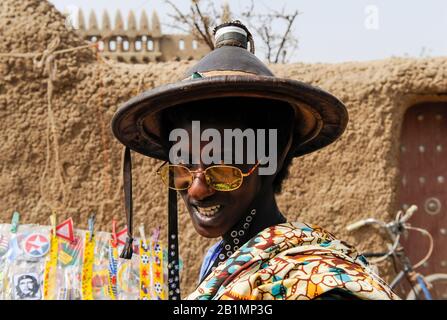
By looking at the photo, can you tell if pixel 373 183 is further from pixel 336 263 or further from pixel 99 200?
pixel 336 263

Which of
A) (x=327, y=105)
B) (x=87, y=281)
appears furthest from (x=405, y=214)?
(x=327, y=105)

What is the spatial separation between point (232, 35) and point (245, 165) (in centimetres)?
45

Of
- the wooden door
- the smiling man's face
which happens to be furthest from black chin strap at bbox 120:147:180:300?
the wooden door

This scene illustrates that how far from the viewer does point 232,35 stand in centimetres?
202

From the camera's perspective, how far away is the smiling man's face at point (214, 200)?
1.75 m

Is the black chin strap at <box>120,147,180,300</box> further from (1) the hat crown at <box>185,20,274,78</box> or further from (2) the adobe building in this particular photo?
(2) the adobe building

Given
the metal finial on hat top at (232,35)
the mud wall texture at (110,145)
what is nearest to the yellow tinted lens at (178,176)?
the metal finial on hat top at (232,35)

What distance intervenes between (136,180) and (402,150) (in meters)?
2.28

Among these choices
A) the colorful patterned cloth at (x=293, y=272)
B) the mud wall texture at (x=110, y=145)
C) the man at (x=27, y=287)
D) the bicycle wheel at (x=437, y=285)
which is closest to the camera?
the colorful patterned cloth at (x=293, y=272)

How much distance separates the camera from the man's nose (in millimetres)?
1746

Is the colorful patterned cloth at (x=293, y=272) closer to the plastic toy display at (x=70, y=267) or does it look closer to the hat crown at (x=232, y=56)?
the hat crown at (x=232, y=56)

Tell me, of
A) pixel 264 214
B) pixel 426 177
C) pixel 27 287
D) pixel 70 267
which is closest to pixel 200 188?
pixel 264 214

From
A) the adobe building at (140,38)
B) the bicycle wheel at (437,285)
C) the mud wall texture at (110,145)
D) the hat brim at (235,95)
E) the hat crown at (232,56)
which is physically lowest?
the bicycle wheel at (437,285)

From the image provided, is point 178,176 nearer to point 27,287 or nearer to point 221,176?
point 221,176
